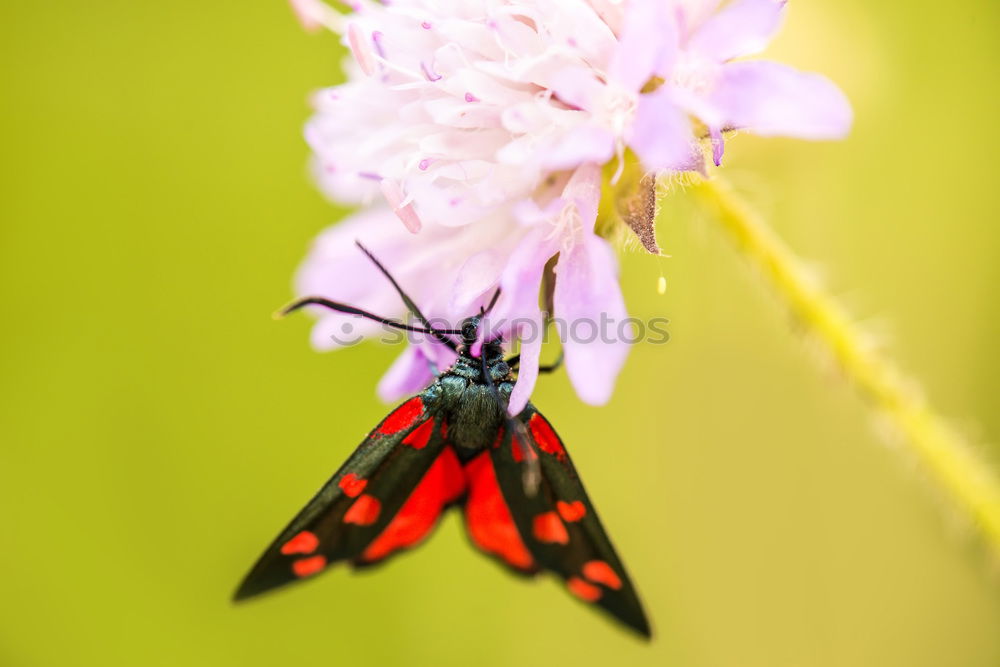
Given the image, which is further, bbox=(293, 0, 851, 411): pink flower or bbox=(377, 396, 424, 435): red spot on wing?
bbox=(377, 396, 424, 435): red spot on wing

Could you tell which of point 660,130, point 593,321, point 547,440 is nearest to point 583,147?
point 660,130

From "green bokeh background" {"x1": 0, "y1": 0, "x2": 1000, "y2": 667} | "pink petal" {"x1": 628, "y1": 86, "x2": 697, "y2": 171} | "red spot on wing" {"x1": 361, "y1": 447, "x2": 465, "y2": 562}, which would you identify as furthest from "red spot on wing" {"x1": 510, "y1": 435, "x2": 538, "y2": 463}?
"green bokeh background" {"x1": 0, "y1": 0, "x2": 1000, "y2": 667}

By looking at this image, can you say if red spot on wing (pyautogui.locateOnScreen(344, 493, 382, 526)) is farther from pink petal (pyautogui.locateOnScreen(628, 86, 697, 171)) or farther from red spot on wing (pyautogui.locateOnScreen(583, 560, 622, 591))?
pink petal (pyautogui.locateOnScreen(628, 86, 697, 171))

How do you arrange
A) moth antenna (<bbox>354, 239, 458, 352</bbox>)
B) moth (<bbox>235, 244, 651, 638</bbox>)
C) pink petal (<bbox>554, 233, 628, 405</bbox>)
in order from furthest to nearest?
1. moth antenna (<bbox>354, 239, 458, 352</bbox>)
2. moth (<bbox>235, 244, 651, 638</bbox>)
3. pink petal (<bbox>554, 233, 628, 405</bbox>)

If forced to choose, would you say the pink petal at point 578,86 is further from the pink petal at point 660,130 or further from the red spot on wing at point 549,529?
the red spot on wing at point 549,529

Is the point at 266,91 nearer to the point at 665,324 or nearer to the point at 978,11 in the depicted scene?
the point at 665,324

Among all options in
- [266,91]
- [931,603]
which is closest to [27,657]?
[266,91]
